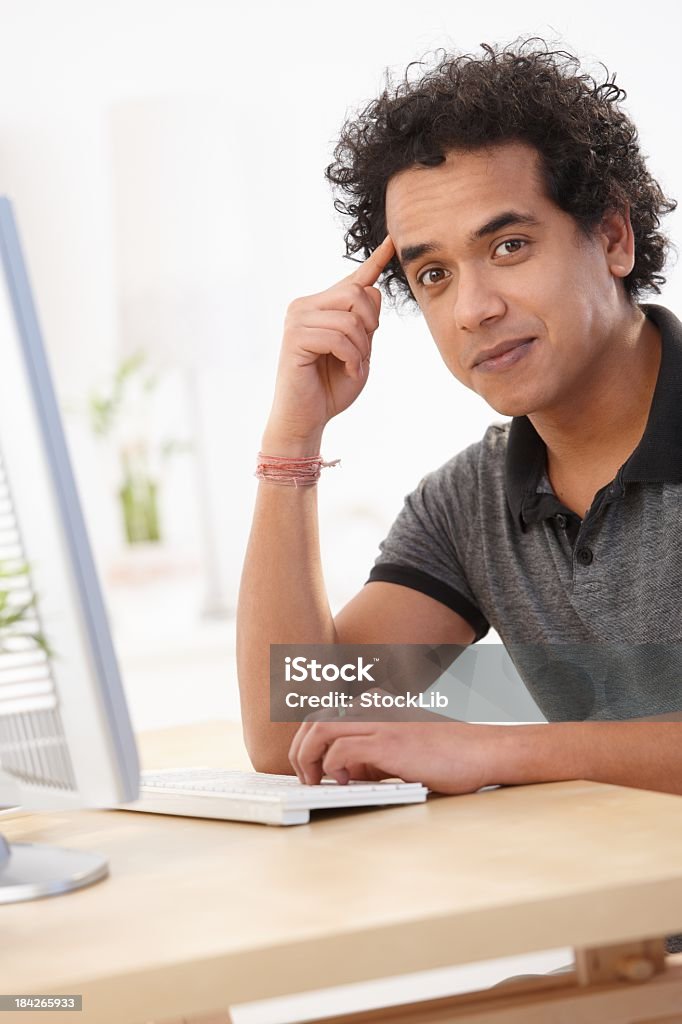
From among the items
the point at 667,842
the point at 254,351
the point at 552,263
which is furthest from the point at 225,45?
the point at 667,842

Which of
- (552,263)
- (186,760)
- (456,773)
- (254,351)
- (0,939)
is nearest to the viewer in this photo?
(0,939)

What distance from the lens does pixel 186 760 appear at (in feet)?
4.13

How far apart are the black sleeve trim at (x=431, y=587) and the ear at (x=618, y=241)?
43 centimetres

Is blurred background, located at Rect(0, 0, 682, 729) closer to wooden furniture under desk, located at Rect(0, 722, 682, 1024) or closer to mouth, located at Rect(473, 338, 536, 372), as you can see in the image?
mouth, located at Rect(473, 338, 536, 372)

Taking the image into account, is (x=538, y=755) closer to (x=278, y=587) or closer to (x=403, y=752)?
(x=403, y=752)

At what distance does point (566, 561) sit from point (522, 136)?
49 cm

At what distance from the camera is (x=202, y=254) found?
9.32 feet

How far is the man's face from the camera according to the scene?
135 cm

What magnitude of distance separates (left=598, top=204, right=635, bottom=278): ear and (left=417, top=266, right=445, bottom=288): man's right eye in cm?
23

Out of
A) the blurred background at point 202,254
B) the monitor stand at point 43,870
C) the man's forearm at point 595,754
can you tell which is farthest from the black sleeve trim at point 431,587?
the blurred background at point 202,254

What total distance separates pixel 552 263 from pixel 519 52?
38 cm

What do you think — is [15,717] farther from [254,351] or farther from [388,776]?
[254,351]

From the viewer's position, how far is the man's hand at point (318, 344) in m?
1.43

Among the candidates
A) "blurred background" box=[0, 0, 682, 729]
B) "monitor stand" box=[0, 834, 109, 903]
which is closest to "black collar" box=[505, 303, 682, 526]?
"monitor stand" box=[0, 834, 109, 903]
